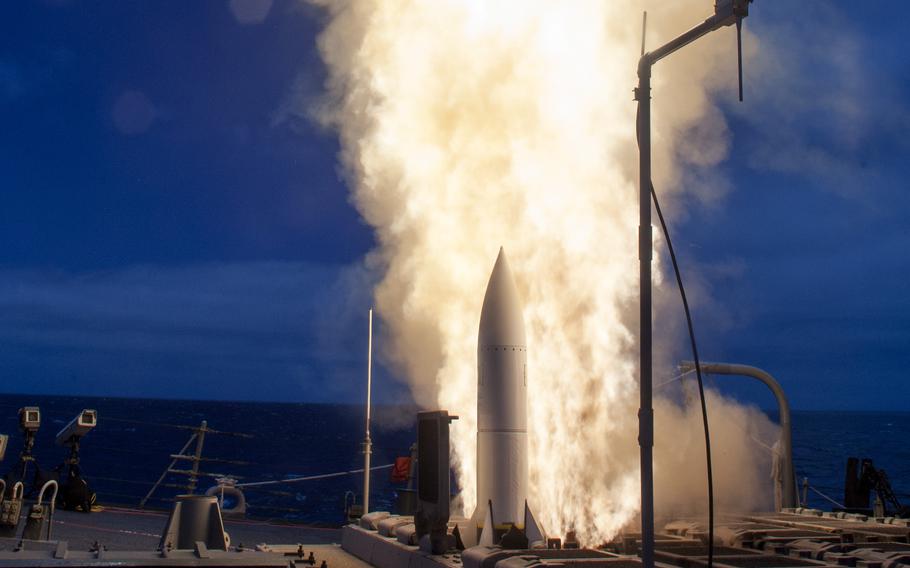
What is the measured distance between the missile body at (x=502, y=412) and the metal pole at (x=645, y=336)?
8046 mm

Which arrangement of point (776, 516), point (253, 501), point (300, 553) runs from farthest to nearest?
point (253, 501) → point (776, 516) → point (300, 553)

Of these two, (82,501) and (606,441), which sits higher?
(606,441)

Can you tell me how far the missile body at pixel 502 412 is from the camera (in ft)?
56.9

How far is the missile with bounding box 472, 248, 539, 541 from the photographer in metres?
17.3

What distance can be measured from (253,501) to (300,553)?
46.6 metres

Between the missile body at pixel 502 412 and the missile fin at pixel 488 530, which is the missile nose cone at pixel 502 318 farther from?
the missile fin at pixel 488 530

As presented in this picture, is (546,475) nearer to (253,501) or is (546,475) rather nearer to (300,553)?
(300,553)

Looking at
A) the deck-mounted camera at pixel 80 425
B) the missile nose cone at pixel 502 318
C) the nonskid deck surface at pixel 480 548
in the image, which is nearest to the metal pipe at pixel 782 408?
the nonskid deck surface at pixel 480 548

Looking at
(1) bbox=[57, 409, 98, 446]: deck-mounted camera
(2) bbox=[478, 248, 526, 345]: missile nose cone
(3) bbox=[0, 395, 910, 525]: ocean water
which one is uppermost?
(2) bbox=[478, 248, 526, 345]: missile nose cone

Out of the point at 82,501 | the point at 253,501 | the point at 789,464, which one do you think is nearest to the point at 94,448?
the point at 253,501

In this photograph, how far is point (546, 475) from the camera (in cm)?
2097

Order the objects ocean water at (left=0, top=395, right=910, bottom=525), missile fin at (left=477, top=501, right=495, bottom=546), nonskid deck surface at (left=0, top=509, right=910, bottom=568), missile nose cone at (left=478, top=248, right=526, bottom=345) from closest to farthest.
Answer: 1. nonskid deck surface at (left=0, top=509, right=910, bottom=568)
2. missile fin at (left=477, top=501, right=495, bottom=546)
3. missile nose cone at (left=478, top=248, right=526, bottom=345)
4. ocean water at (left=0, top=395, right=910, bottom=525)

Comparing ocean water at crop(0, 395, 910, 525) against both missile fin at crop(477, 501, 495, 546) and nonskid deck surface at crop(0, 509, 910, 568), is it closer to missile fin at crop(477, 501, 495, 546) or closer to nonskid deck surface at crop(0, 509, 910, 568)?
nonskid deck surface at crop(0, 509, 910, 568)

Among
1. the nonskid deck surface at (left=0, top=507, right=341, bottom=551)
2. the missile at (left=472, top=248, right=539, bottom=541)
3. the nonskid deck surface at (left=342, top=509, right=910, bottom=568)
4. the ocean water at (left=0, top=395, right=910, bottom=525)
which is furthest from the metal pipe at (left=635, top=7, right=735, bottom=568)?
the ocean water at (left=0, top=395, right=910, bottom=525)
